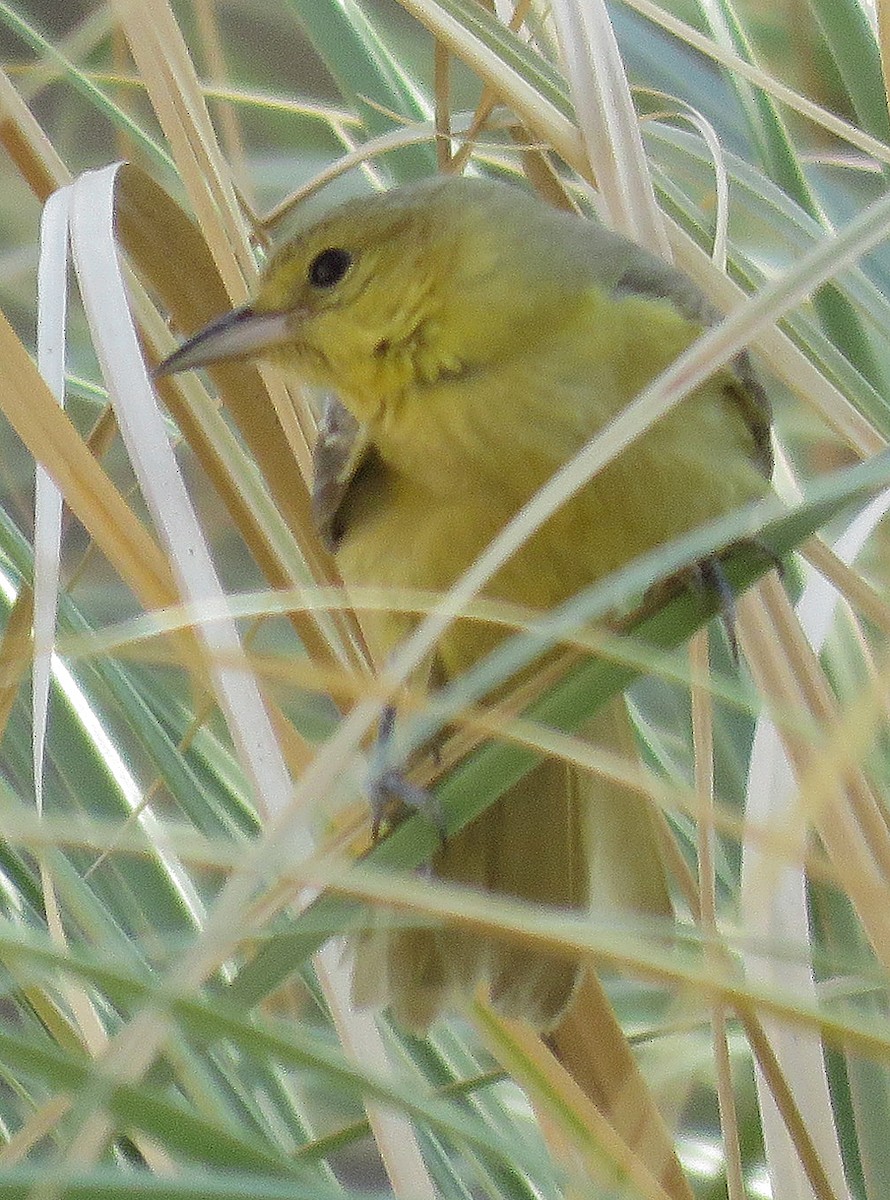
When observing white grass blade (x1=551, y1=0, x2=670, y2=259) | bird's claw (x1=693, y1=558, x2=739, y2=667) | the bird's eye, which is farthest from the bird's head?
bird's claw (x1=693, y1=558, x2=739, y2=667)

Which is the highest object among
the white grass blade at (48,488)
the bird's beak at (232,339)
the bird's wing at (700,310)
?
the bird's wing at (700,310)

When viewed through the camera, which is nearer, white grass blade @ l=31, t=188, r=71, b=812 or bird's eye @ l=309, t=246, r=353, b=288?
white grass blade @ l=31, t=188, r=71, b=812

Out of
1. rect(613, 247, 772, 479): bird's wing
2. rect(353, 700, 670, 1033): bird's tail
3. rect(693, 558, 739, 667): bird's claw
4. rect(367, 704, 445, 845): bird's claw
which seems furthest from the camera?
rect(613, 247, 772, 479): bird's wing

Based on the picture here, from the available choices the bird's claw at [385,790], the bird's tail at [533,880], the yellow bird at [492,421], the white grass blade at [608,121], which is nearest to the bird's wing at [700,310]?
the yellow bird at [492,421]

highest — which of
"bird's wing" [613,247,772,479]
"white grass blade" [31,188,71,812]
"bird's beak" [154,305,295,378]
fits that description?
"bird's wing" [613,247,772,479]

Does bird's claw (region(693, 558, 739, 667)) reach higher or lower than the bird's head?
lower

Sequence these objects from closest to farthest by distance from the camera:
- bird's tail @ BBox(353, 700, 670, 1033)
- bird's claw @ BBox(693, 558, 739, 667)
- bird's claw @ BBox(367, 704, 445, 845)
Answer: bird's claw @ BBox(693, 558, 739, 667), bird's claw @ BBox(367, 704, 445, 845), bird's tail @ BBox(353, 700, 670, 1033)

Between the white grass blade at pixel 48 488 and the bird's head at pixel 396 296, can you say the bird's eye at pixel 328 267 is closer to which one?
the bird's head at pixel 396 296

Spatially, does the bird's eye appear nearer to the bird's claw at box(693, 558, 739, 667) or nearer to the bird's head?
the bird's head

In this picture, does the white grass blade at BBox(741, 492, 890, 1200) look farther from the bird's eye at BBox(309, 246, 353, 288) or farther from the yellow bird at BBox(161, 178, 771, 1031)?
the bird's eye at BBox(309, 246, 353, 288)
